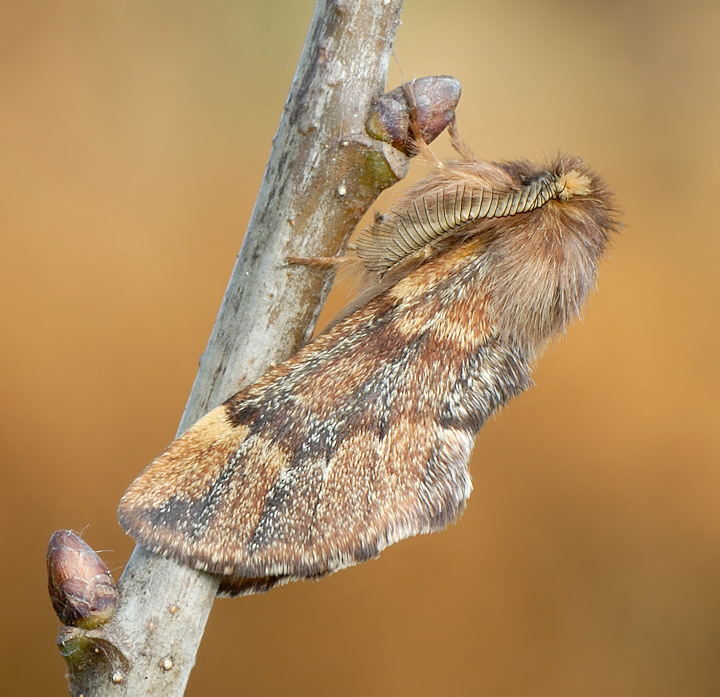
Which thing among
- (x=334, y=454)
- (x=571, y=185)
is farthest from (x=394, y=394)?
(x=571, y=185)

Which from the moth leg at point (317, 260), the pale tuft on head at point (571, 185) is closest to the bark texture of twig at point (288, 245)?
the moth leg at point (317, 260)

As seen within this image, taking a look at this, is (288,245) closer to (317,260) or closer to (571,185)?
(317,260)

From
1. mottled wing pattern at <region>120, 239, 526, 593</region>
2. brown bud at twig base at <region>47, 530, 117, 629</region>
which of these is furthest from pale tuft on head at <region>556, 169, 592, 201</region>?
brown bud at twig base at <region>47, 530, 117, 629</region>

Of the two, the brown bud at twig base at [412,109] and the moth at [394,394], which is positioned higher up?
the brown bud at twig base at [412,109]

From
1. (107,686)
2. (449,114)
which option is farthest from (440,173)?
(107,686)

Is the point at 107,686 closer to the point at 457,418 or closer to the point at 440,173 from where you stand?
the point at 457,418

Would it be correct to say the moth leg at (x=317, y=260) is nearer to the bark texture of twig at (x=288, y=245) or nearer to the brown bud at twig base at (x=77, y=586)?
the bark texture of twig at (x=288, y=245)

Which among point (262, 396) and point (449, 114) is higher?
point (449, 114)

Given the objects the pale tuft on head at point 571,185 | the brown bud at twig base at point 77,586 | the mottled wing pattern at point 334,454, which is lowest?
the brown bud at twig base at point 77,586

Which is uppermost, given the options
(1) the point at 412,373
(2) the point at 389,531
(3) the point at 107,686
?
(1) the point at 412,373
